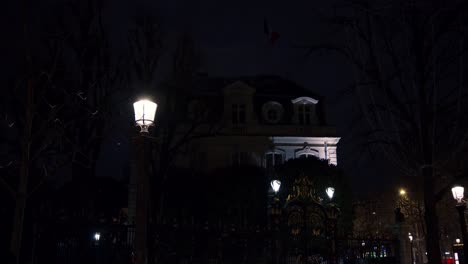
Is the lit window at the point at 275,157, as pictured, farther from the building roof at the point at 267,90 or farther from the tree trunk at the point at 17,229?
the tree trunk at the point at 17,229

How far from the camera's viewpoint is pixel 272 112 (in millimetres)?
39875

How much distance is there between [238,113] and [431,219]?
24005 millimetres

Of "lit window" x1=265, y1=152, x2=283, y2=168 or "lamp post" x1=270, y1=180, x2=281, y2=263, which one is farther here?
"lit window" x1=265, y1=152, x2=283, y2=168

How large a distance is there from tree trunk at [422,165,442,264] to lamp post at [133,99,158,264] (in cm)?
1109

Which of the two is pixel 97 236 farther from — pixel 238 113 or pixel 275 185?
pixel 238 113

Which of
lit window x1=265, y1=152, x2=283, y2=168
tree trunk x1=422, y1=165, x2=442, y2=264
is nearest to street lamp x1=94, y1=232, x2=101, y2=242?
tree trunk x1=422, y1=165, x2=442, y2=264

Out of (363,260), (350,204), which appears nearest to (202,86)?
(350,204)

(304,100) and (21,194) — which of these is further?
(304,100)

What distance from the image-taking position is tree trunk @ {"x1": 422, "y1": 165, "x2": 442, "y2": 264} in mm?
16156

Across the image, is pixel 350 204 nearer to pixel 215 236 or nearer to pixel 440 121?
pixel 440 121

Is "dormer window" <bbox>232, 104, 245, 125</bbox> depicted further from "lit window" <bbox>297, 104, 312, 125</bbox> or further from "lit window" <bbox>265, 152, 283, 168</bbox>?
"lit window" <bbox>297, 104, 312, 125</bbox>

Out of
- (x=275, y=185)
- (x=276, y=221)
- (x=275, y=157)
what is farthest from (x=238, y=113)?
(x=276, y=221)

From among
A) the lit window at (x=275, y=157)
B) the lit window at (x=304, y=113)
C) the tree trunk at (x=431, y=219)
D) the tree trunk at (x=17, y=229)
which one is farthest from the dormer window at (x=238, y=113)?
the tree trunk at (x=17, y=229)

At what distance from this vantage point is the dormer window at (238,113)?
38906 millimetres
